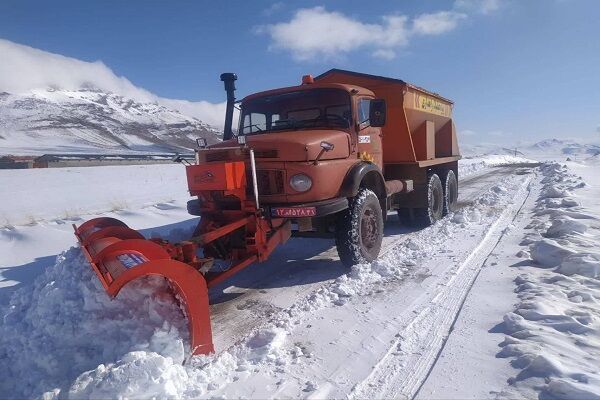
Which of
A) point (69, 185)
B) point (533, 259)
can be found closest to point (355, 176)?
point (533, 259)

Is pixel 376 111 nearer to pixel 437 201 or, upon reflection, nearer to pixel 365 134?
pixel 365 134

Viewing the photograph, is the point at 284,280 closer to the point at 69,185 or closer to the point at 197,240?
the point at 197,240

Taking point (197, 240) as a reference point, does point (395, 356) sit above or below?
below

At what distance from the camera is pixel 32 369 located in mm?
2730

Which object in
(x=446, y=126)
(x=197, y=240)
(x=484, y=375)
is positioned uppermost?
(x=446, y=126)

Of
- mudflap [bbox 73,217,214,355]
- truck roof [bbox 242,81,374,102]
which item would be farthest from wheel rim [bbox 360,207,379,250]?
mudflap [bbox 73,217,214,355]

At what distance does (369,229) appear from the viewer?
530 cm

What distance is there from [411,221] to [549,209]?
275cm

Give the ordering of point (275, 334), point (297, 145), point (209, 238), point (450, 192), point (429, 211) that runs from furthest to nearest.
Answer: point (450, 192), point (429, 211), point (297, 145), point (209, 238), point (275, 334)

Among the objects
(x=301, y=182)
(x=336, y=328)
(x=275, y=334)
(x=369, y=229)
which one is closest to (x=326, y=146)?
(x=301, y=182)

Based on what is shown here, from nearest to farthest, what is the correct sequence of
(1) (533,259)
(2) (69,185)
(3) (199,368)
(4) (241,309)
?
1. (3) (199,368)
2. (4) (241,309)
3. (1) (533,259)
4. (2) (69,185)

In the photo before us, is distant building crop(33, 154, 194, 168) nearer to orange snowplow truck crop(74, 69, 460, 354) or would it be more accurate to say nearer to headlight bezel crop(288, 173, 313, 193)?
orange snowplow truck crop(74, 69, 460, 354)

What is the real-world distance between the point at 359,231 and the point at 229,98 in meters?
3.25

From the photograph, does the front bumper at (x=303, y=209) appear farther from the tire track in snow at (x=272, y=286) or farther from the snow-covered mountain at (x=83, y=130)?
the snow-covered mountain at (x=83, y=130)
